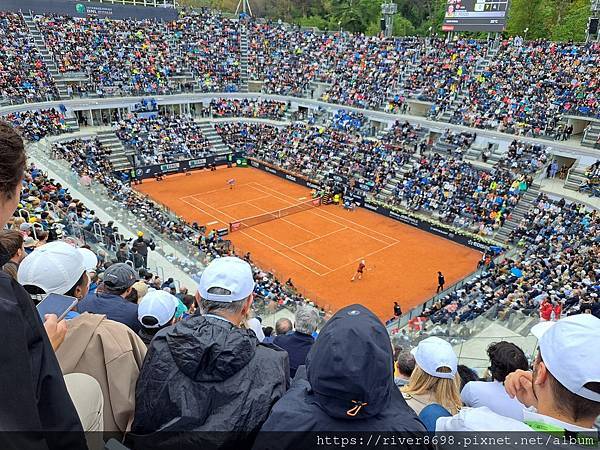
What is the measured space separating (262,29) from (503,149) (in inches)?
1300

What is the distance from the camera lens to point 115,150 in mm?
36094

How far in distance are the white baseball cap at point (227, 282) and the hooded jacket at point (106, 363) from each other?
2.24ft

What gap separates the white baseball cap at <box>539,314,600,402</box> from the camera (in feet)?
7.34

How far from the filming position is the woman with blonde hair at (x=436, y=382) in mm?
3842

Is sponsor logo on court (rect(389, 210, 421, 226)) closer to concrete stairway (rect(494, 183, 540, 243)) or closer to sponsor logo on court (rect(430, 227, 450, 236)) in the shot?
sponsor logo on court (rect(430, 227, 450, 236))

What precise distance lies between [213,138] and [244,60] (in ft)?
41.4

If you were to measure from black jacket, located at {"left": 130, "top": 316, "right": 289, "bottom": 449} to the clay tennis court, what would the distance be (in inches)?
662

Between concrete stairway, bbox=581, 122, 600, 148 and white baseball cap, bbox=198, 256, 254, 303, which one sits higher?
white baseball cap, bbox=198, 256, 254, 303

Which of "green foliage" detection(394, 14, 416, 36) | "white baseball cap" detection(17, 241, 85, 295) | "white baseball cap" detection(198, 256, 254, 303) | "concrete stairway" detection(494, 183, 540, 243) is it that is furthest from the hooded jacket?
"green foliage" detection(394, 14, 416, 36)

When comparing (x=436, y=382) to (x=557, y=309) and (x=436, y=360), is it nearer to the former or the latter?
(x=436, y=360)

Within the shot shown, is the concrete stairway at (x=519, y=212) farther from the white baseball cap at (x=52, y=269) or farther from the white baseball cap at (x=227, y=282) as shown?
the white baseball cap at (x=52, y=269)

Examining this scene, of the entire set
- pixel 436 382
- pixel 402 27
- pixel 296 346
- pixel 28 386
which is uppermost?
pixel 402 27

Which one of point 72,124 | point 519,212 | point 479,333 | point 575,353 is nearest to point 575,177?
point 519,212

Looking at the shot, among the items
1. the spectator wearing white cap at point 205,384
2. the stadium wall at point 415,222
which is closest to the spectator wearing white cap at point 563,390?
the spectator wearing white cap at point 205,384
